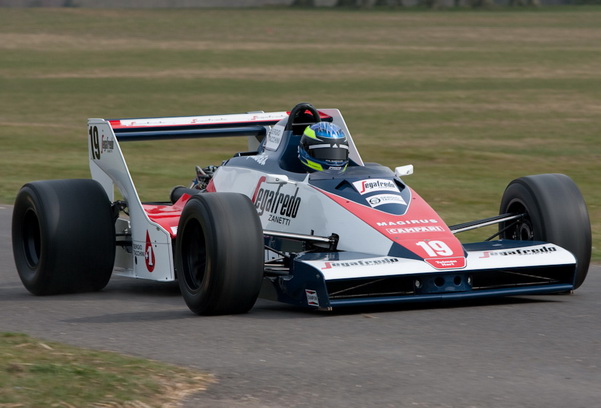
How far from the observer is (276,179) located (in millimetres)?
9844

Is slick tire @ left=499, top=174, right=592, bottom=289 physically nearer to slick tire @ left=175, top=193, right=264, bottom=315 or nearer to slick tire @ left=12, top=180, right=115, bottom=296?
slick tire @ left=175, top=193, right=264, bottom=315

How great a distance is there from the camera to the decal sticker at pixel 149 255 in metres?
9.99

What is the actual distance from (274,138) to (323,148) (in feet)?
2.43

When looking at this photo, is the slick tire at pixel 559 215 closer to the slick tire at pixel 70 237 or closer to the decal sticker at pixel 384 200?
the decal sticker at pixel 384 200

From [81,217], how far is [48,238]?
11.8 inches

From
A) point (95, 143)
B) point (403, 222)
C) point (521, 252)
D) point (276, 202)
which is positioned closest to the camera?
point (521, 252)

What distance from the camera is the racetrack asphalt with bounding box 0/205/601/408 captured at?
21.4 ft

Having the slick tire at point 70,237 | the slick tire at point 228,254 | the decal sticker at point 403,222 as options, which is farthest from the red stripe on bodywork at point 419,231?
the slick tire at point 70,237

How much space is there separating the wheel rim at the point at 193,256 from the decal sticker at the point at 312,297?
85 centimetres

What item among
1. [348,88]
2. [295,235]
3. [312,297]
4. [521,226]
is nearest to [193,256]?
[295,235]

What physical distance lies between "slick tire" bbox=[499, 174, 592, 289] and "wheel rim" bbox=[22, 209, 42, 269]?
3863 millimetres

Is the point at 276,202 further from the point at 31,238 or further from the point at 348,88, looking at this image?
the point at 348,88

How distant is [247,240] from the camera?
854cm

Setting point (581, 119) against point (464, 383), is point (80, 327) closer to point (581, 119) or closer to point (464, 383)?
point (464, 383)
